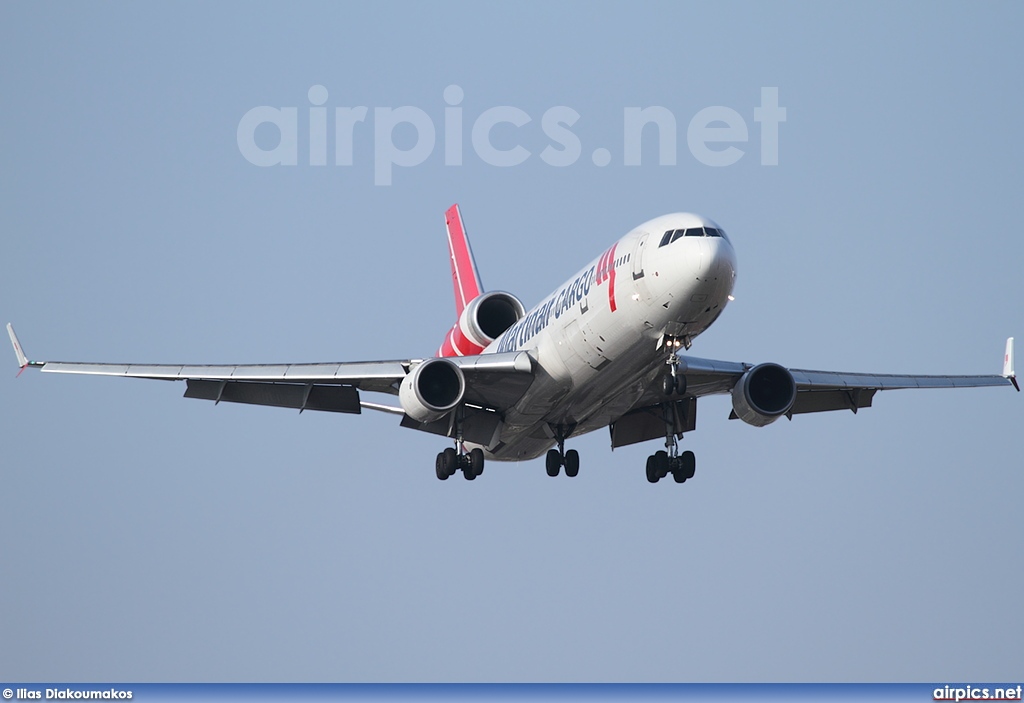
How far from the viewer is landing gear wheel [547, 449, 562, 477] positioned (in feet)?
143

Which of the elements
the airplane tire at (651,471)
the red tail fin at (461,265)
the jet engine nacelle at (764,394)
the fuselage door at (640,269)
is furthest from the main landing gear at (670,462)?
the red tail fin at (461,265)

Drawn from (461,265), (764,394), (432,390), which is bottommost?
(432,390)

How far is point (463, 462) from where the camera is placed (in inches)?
1665

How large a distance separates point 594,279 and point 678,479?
8126mm

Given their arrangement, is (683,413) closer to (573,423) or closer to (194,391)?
(573,423)

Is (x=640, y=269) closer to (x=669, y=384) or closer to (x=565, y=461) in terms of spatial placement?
(x=669, y=384)

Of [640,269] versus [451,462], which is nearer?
[640,269]

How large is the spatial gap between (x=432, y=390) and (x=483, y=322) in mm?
6546

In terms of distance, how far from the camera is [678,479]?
142ft

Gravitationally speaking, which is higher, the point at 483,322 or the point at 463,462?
the point at 483,322

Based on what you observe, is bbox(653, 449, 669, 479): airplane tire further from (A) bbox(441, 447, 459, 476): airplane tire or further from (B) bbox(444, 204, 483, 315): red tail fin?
(B) bbox(444, 204, 483, 315): red tail fin

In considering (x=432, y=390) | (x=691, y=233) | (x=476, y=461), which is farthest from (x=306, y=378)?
(x=691, y=233)

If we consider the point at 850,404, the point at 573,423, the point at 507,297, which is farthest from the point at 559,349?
the point at 850,404

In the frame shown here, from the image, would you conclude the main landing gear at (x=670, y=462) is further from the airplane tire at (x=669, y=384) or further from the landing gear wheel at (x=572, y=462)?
the airplane tire at (x=669, y=384)
